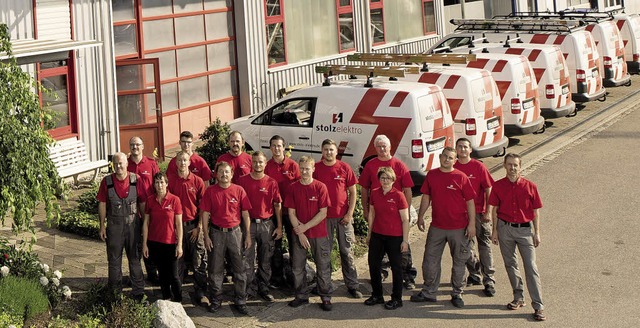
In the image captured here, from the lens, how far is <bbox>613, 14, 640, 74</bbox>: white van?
2762cm

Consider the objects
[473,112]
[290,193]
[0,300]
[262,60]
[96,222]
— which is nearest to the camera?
[0,300]

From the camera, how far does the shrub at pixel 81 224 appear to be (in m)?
14.2

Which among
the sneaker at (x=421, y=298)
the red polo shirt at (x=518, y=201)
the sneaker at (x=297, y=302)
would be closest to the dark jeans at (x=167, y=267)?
the sneaker at (x=297, y=302)

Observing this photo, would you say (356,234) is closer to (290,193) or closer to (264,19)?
(290,193)

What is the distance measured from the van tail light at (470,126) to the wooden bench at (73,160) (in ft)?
19.6

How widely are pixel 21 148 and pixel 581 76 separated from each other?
1534 centimetres

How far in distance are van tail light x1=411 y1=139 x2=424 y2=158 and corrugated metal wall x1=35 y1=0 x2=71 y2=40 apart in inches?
237

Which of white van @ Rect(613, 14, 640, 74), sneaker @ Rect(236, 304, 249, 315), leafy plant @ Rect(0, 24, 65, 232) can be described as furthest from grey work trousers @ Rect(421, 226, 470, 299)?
white van @ Rect(613, 14, 640, 74)

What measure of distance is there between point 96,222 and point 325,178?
3898mm

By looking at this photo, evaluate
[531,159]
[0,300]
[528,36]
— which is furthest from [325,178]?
[528,36]

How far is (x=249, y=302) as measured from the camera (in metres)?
Answer: 11.9

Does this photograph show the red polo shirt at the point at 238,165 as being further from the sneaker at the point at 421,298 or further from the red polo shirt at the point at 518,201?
the red polo shirt at the point at 518,201

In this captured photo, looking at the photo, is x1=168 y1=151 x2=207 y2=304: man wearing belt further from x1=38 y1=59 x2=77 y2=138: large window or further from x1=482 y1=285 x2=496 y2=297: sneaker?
x1=38 y1=59 x2=77 y2=138: large window

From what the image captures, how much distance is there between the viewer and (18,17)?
54.1 ft
